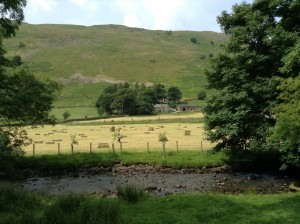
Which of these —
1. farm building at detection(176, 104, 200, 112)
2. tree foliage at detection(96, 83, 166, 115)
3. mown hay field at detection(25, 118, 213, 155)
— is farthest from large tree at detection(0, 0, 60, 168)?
farm building at detection(176, 104, 200, 112)

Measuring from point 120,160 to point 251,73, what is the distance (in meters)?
16.8

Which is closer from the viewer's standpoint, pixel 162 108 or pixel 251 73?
pixel 251 73

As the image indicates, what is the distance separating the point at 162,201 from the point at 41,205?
21.9 feet

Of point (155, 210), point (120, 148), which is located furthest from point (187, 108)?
point (155, 210)

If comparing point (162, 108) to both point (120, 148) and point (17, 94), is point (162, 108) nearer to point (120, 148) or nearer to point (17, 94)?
point (120, 148)

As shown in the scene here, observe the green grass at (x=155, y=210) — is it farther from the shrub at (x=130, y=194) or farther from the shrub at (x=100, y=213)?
the shrub at (x=130, y=194)

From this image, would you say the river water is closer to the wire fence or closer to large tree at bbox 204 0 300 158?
large tree at bbox 204 0 300 158

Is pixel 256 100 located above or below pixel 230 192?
above

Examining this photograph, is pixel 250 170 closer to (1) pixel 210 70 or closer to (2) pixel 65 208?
(1) pixel 210 70

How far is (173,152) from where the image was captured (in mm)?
41344

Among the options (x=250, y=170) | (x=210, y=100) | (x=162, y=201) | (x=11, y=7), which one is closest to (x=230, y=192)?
(x=162, y=201)

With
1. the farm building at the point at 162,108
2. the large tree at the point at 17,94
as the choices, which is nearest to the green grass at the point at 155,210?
the large tree at the point at 17,94

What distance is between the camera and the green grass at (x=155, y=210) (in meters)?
15.0

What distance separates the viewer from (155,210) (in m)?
18.2
